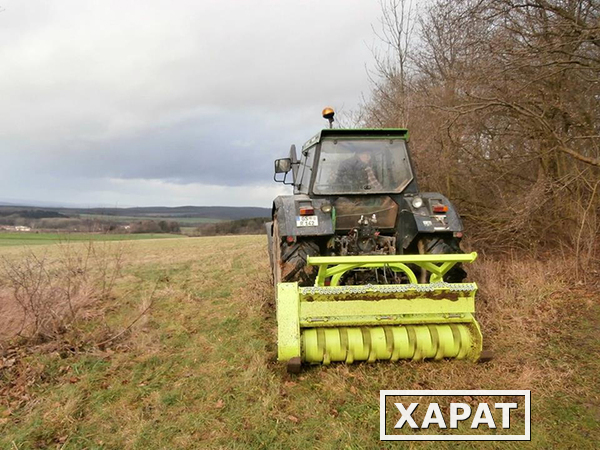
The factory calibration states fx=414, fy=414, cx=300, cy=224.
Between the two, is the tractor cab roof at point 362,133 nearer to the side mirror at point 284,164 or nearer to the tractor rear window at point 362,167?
the tractor rear window at point 362,167

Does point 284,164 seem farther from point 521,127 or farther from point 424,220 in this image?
point 521,127

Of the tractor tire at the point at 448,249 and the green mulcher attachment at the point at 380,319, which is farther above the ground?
the tractor tire at the point at 448,249

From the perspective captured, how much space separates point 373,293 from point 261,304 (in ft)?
7.66

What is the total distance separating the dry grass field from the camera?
2600 mm

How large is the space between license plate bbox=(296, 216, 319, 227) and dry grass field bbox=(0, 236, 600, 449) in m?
1.22

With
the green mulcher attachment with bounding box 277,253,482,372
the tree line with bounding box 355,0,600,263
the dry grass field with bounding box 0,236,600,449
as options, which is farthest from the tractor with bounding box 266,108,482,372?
the tree line with bounding box 355,0,600,263

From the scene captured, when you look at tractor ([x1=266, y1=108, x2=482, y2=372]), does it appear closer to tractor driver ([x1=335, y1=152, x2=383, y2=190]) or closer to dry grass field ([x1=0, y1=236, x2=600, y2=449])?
tractor driver ([x1=335, y1=152, x2=383, y2=190])

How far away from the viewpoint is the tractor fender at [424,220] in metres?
4.09

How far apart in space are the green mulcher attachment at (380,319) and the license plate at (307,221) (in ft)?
2.52

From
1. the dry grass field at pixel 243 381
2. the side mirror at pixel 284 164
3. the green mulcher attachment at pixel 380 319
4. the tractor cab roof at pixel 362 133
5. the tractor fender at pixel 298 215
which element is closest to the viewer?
the dry grass field at pixel 243 381

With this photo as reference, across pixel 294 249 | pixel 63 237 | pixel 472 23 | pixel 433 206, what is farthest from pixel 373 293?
pixel 472 23

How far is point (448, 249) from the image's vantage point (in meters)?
4.17

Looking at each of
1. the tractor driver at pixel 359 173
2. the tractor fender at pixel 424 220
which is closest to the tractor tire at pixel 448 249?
the tractor fender at pixel 424 220

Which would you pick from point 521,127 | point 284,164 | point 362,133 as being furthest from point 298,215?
point 521,127
